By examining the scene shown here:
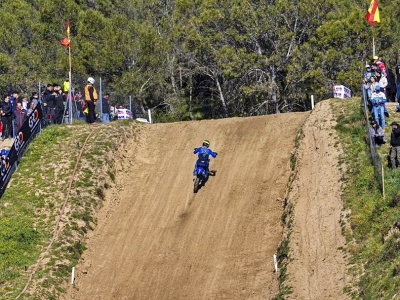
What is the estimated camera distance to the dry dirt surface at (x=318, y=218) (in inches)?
791

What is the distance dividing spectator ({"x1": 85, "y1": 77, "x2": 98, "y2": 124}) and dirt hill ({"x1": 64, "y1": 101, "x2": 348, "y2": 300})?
2.18 m

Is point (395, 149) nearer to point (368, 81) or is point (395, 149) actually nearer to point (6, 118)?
point (368, 81)

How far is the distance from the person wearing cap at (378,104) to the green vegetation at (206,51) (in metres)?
19.1

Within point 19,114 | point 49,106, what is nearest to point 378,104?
point 49,106

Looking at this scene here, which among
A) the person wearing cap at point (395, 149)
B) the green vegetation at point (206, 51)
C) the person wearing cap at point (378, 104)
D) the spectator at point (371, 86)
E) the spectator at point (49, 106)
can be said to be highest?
the green vegetation at point (206, 51)

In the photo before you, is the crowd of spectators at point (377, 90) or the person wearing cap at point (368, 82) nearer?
the crowd of spectators at point (377, 90)

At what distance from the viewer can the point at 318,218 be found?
74.6 ft

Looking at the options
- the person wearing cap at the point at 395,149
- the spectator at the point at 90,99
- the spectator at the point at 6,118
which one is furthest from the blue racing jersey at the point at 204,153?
the spectator at the point at 6,118

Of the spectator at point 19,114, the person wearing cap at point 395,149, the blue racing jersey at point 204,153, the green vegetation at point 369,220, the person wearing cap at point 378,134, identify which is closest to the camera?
the green vegetation at point 369,220

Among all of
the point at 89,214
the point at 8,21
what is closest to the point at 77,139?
the point at 89,214

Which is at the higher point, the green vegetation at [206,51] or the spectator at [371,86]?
the green vegetation at [206,51]

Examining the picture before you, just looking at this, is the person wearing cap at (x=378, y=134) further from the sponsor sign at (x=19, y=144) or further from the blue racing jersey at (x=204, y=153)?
the sponsor sign at (x=19, y=144)

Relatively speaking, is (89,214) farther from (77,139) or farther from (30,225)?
(77,139)

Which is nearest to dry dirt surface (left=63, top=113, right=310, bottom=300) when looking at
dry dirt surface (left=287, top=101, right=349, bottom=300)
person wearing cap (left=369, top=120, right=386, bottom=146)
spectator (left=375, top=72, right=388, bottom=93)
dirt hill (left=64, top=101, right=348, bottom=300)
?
dirt hill (left=64, top=101, right=348, bottom=300)
